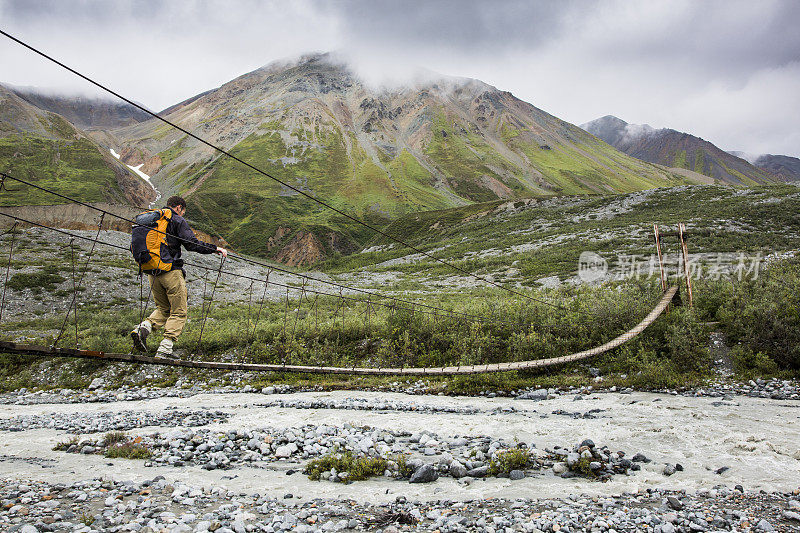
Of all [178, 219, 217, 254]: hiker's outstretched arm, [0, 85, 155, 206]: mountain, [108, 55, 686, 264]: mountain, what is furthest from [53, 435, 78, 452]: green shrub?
[0, 85, 155, 206]: mountain

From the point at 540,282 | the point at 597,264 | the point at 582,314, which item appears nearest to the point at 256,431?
the point at 582,314

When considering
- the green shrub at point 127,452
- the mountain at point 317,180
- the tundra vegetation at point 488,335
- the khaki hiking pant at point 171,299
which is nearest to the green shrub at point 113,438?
the green shrub at point 127,452

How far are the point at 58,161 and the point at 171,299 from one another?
174038 millimetres

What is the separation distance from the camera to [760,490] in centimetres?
611

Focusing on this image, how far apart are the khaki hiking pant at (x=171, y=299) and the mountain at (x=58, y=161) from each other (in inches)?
5022

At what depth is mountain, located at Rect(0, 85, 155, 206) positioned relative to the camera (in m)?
121

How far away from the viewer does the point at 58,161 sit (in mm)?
136875

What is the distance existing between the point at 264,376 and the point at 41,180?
149350 millimetres

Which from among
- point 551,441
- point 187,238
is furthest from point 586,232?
point 187,238

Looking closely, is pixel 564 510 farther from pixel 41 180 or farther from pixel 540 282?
pixel 41 180

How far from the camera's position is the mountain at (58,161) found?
398ft

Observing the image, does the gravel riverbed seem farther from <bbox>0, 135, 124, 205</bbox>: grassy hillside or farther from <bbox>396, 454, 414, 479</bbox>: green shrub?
<bbox>0, 135, 124, 205</bbox>: grassy hillside

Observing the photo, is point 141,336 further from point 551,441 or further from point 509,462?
point 551,441

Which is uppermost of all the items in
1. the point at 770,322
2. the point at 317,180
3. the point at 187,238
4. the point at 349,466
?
the point at 317,180
